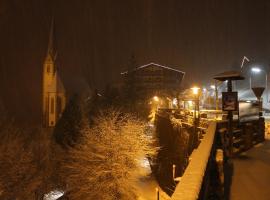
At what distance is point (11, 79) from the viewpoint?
218 ft

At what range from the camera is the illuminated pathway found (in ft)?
21.4

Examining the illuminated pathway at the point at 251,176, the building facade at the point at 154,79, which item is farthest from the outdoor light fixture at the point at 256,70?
the illuminated pathway at the point at 251,176

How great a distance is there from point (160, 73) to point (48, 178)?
92.4 ft

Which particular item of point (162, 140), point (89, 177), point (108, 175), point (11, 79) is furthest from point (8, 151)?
point (11, 79)

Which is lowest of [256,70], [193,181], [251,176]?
[251,176]

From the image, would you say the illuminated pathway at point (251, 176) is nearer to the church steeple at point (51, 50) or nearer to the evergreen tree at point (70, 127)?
the evergreen tree at point (70, 127)

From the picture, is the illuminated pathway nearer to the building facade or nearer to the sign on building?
the sign on building

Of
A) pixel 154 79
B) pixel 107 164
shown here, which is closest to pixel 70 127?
pixel 107 164

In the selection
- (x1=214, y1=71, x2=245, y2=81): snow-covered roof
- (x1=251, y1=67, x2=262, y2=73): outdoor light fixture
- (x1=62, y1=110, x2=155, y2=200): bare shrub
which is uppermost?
(x1=251, y1=67, x2=262, y2=73): outdoor light fixture

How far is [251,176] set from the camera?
7906 millimetres

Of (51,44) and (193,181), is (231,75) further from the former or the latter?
(51,44)

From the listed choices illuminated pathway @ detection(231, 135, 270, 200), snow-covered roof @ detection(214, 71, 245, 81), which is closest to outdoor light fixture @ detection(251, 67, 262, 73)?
illuminated pathway @ detection(231, 135, 270, 200)

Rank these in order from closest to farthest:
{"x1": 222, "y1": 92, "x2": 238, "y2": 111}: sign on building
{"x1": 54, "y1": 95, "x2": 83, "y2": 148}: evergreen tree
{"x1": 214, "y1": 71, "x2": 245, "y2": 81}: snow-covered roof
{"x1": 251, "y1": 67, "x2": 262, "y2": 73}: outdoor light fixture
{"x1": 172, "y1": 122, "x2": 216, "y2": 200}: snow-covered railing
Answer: {"x1": 172, "y1": 122, "x2": 216, "y2": 200}: snow-covered railing, {"x1": 214, "y1": 71, "x2": 245, "y2": 81}: snow-covered roof, {"x1": 222, "y1": 92, "x2": 238, "y2": 111}: sign on building, {"x1": 54, "y1": 95, "x2": 83, "y2": 148}: evergreen tree, {"x1": 251, "y1": 67, "x2": 262, "y2": 73}: outdoor light fixture

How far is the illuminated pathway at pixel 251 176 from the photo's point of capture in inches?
256
